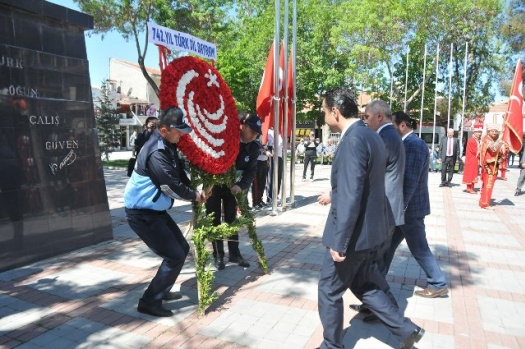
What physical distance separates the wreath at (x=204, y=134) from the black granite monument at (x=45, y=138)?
226 cm

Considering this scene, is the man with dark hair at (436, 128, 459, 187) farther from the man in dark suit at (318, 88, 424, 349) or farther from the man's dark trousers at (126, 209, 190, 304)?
the man's dark trousers at (126, 209, 190, 304)

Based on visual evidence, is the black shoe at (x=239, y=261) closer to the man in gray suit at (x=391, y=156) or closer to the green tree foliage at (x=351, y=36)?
the man in gray suit at (x=391, y=156)

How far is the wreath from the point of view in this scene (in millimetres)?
3646

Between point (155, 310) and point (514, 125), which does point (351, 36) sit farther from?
point (155, 310)

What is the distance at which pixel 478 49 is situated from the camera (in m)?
28.4

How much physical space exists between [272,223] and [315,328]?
4.02 m

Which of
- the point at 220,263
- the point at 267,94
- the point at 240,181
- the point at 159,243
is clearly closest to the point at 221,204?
the point at 240,181

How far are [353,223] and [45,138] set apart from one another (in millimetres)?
4191

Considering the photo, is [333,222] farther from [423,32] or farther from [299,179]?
[423,32]

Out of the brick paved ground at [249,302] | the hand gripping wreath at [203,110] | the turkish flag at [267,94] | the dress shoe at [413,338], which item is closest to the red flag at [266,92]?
the turkish flag at [267,94]

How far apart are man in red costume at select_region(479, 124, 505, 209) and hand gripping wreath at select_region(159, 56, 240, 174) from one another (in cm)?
735

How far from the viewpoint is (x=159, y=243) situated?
11.4ft

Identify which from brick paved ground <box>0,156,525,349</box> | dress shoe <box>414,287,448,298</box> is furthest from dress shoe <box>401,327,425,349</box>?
dress shoe <box>414,287,448,298</box>

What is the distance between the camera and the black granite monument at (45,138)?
4.71m
